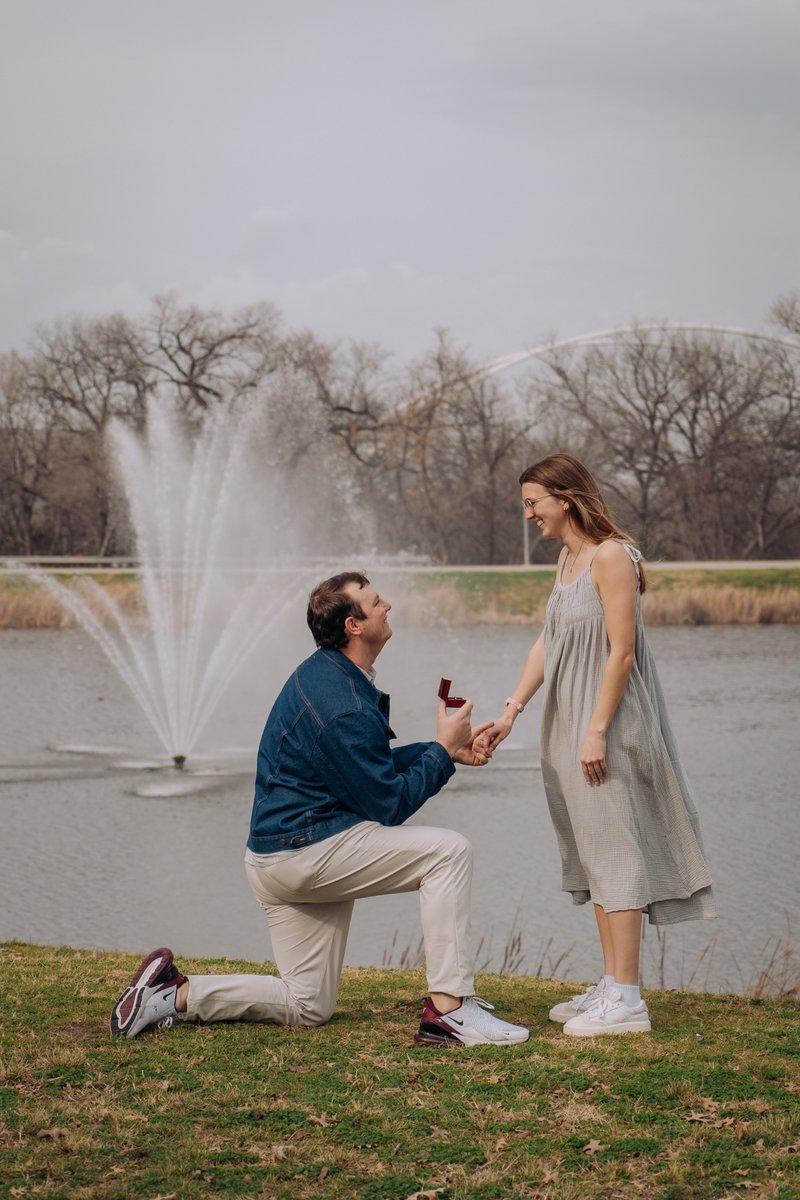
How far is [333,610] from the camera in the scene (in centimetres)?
412

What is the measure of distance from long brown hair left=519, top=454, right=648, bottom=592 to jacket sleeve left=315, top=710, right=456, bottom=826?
85cm

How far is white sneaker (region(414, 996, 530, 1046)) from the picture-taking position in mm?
3998

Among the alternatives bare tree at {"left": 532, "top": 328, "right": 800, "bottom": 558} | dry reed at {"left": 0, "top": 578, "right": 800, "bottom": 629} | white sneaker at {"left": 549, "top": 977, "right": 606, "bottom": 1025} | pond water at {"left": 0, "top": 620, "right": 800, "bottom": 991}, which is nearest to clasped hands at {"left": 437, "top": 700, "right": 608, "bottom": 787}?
white sneaker at {"left": 549, "top": 977, "right": 606, "bottom": 1025}

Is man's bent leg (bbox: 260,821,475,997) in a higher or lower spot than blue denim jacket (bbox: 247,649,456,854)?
lower

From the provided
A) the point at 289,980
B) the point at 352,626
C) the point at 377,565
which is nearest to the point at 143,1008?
the point at 289,980

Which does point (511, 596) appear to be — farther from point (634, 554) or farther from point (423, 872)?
point (423, 872)

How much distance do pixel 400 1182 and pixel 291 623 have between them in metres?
20.4

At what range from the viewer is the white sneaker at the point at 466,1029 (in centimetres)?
400

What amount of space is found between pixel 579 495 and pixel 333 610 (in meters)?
0.85

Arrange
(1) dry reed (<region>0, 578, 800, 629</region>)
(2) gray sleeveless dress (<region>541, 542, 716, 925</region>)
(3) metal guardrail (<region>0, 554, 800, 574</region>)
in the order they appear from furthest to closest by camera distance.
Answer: (3) metal guardrail (<region>0, 554, 800, 574</region>) → (1) dry reed (<region>0, 578, 800, 629</region>) → (2) gray sleeveless dress (<region>541, 542, 716, 925</region>)

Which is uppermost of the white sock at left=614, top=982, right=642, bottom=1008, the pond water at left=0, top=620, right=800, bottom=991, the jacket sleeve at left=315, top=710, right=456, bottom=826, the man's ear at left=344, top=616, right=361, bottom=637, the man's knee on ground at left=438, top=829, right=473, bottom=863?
the man's ear at left=344, top=616, right=361, bottom=637

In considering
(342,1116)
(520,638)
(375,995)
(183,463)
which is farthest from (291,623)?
(342,1116)

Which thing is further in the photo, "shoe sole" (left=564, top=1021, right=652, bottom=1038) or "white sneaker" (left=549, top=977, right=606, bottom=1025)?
"white sneaker" (left=549, top=977, right=606, bottom=1025)

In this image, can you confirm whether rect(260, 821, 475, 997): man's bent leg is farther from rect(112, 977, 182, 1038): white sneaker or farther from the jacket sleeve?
rect(112, 977, 182, 1038): white sneaker
